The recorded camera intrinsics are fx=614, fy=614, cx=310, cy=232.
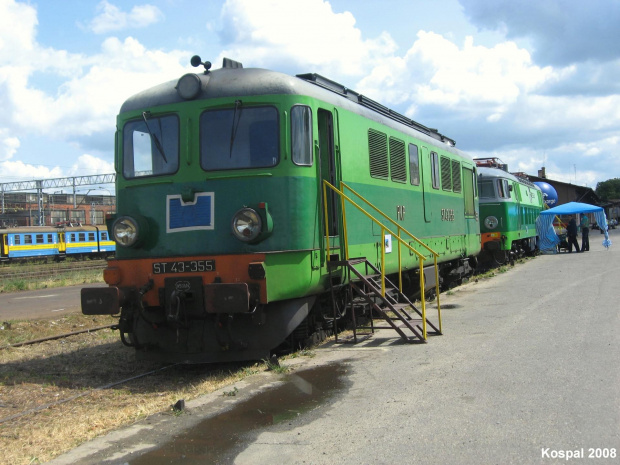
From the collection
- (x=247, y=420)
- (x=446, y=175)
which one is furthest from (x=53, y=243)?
(x=247, y=420)

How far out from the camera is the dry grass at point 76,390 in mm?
A: 5184

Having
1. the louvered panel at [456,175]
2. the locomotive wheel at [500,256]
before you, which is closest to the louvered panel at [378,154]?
the louvered panel at [456,175]

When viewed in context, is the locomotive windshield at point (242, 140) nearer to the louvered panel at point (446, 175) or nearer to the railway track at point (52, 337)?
the railway track at point (52, 337)

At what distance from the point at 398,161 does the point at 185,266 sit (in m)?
4.63

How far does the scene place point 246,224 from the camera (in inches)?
274

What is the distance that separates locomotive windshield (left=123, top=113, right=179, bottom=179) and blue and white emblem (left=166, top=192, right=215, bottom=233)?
16.8 inches

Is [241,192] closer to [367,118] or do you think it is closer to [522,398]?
[367,118]

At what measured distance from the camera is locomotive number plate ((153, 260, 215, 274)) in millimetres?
7097

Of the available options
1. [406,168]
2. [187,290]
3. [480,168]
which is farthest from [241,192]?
[480,168]

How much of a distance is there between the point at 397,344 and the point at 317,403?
281cm

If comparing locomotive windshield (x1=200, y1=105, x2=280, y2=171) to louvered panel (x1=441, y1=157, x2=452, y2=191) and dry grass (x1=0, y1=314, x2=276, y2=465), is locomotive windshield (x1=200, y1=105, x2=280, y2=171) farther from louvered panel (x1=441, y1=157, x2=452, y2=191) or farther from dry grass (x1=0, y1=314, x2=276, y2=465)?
louvered panel (x1=441, y1=157, x2=452, y2=191)

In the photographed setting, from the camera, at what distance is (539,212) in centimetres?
3139

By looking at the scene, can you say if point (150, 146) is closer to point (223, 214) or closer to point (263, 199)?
point (223, 214)

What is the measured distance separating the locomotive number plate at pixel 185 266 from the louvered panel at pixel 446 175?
23.8 ft
